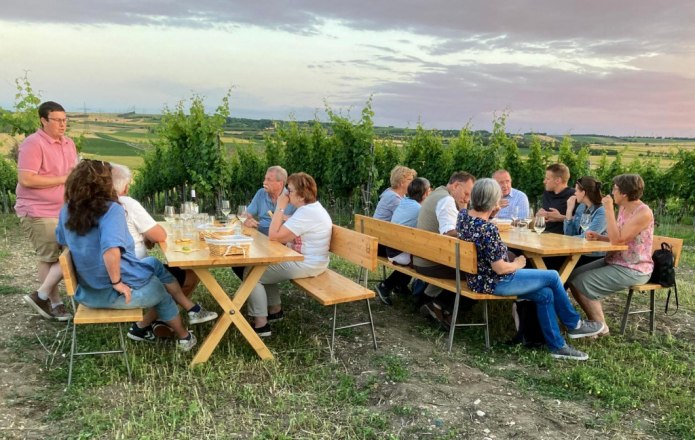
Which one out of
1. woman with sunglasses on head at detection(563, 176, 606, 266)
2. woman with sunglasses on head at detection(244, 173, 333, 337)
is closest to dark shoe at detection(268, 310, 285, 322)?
woman with sunglasses on head at detection(244, 173, 333, 337)

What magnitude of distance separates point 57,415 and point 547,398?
10.00 feet

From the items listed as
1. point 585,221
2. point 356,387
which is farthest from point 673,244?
point 356,387

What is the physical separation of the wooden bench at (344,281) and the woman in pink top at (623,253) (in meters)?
2.02

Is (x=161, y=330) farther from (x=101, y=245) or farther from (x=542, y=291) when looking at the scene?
(x=542, y=291)

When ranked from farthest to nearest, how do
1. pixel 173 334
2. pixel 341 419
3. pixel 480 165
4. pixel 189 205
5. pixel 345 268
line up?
pixel 480 165 < pixel 345 268 < pixel 189 205 < pixel 173 334 < pixel 341 419

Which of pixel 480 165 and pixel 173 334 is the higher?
pixel 480 165

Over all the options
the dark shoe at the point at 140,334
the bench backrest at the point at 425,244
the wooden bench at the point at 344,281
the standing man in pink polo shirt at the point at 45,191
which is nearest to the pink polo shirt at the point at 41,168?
the standing man in pink polo shirt at the point at 45,191

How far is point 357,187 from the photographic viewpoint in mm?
12398

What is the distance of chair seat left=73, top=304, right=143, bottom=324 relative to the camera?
366 centimetres

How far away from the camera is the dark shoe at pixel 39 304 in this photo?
4.94 meters

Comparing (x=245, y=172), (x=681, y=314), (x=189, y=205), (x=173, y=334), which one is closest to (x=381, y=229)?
(x=189, y=205)

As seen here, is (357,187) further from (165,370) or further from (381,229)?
(165,370)

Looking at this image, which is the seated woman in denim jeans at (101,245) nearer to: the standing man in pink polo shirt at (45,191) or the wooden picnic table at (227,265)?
the wooden picnic table at (227,265)

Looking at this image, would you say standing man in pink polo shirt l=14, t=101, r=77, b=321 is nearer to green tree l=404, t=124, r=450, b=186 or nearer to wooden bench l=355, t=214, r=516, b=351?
wooden bench l=355, t=214, r=516, b=351
